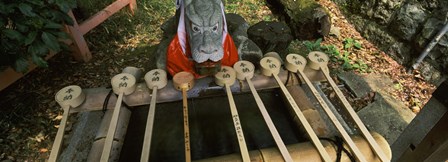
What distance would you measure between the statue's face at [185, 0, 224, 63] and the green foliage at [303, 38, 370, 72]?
2888 millimetres

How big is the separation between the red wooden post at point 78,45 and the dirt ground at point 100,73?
98 mm

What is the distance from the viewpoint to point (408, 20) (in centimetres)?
422

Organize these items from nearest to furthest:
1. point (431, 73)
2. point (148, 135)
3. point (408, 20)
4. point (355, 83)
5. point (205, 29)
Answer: point (148, 135) < point (205, 29) < point (355, 83) < point (431, 73) < point (408, 20)

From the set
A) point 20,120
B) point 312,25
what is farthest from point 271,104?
point 20,120

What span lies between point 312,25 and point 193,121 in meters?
3.09

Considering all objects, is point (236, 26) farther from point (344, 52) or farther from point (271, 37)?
point (344, 52)

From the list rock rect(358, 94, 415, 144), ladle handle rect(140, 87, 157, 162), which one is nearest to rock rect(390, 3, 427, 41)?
rock rect(358, 94, 415, 144)

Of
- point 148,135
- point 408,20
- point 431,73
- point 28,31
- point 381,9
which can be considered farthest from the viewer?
point 381,9

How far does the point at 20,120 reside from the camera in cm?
303

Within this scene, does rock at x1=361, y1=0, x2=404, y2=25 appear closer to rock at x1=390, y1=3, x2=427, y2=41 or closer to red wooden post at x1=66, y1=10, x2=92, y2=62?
rock at x1=390, y1=3, x2=427, y2=41

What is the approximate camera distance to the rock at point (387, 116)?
3.21 meters

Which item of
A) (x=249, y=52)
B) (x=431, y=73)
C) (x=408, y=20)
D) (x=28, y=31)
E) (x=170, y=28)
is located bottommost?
(x=28, y=31)

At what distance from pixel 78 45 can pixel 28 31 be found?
4.85ft

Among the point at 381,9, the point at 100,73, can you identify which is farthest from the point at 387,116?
the point at 100,73
